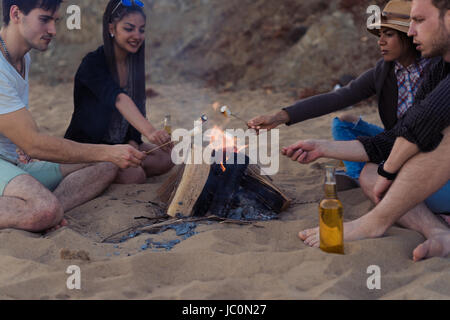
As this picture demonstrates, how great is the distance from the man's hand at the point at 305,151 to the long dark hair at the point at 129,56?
1.87 meters

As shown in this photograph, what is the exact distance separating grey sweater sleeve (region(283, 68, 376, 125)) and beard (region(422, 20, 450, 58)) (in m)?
0.96

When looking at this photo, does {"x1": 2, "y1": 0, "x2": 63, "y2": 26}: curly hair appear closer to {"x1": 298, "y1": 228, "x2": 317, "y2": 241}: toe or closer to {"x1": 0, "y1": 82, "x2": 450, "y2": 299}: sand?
{"x1": 0, "y1": 82, "x2": 450, "y2": 299}: sand

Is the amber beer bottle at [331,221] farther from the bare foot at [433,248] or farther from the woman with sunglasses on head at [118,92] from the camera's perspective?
the woman with sunglasses on head at [118,92]

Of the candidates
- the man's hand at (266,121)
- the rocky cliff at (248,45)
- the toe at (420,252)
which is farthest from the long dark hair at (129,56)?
the rocky cliff at (248,45)

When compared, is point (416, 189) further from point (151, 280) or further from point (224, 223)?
point (151, 280)

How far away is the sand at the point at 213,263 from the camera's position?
236cm

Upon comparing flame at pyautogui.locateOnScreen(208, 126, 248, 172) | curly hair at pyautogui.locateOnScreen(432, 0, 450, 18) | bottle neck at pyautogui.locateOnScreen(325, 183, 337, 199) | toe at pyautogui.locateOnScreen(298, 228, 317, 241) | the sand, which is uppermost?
curly hair at pyautogui.locateOnScreen(432, 0, 450, 18)

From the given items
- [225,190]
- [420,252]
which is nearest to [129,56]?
[225,190]

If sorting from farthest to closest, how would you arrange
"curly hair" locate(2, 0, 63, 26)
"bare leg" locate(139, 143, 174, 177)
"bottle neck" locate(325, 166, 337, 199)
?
"bare leg" locate(139, 143, 174, 177)
"curly hair" locate(2, 0, 63, 26)
"bottle neck" locate(325, 166, 337, 199)

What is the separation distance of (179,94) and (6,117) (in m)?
5.81

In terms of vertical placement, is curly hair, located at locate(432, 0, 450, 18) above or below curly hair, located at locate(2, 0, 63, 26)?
below

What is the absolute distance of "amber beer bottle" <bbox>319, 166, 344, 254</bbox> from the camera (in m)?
2.64

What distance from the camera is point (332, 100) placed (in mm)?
3812

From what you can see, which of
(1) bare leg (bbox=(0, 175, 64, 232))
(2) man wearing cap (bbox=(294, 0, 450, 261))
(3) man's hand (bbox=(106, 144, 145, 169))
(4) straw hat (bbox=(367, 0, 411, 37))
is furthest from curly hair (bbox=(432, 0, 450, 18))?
(1) bare leg (bbox=(0, 175, 64, 232))
